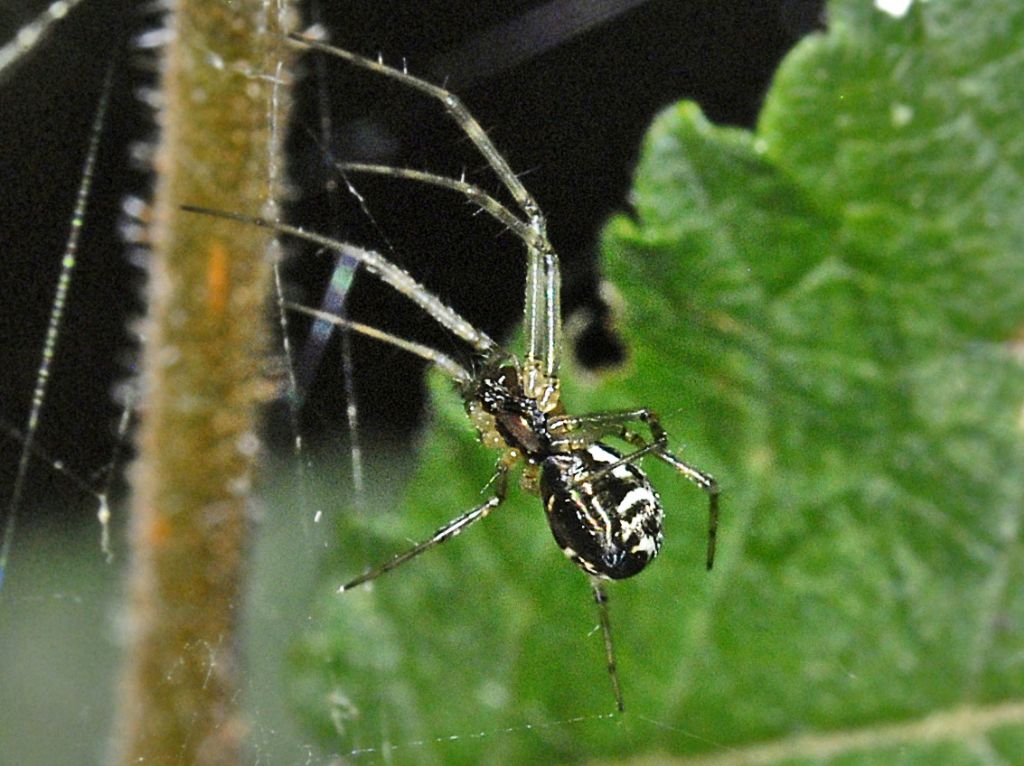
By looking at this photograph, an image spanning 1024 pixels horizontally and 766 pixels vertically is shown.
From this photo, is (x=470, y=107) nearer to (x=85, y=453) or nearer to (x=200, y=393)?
(x=200, y=393)

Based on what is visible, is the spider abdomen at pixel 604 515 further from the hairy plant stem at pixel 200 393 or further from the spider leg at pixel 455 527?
the hairy plant stem at pixel 200 393

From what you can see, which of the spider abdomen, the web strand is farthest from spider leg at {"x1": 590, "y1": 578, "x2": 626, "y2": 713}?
the web strand

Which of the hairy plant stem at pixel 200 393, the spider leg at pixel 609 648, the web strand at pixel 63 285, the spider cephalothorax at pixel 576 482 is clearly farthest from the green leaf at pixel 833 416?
the web strand at pixel 63 285

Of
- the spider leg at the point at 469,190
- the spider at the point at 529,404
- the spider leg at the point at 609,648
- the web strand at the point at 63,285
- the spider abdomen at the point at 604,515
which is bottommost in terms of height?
the spider leg at the point at 609,648

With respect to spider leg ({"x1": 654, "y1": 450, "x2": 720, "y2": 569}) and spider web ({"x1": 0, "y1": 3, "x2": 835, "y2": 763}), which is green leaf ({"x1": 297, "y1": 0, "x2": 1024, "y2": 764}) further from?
spider web ({"x1": 0, "y1": 3, "x2": 835, "y2": 763})

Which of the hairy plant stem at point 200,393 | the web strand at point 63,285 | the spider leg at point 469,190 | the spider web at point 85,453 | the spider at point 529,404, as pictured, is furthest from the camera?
the web strand at point 63,285

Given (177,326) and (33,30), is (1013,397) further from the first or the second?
(33,30)

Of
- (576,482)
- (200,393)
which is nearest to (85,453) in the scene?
(200,393)

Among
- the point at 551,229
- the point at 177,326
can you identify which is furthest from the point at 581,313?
the point at 177,326
